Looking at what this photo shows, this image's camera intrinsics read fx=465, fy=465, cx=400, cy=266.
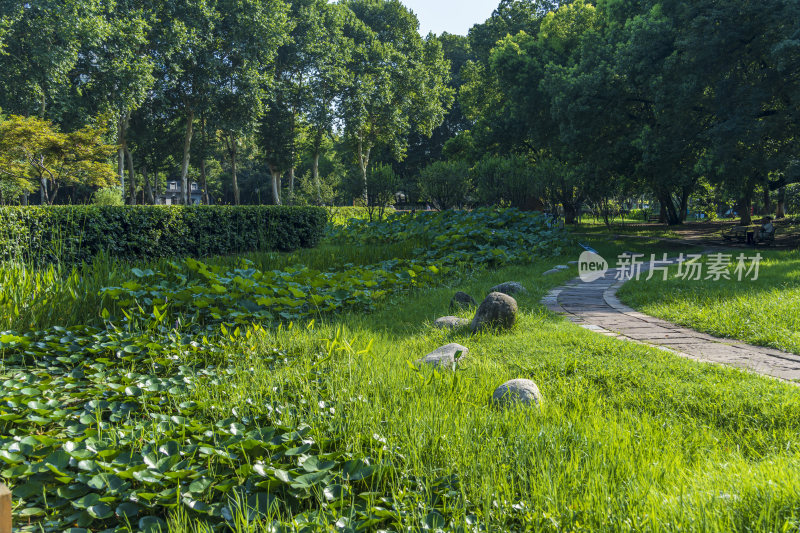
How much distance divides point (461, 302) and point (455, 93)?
37.8 m

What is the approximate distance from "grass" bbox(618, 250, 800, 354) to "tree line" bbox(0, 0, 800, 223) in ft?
19.2

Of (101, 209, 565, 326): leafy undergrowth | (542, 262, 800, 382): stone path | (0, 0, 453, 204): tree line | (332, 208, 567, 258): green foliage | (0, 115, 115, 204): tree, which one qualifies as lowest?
(542, 262, 800, 382): stone path

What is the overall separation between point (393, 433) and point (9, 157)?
24139 millimetres

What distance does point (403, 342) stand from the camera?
4.23 m

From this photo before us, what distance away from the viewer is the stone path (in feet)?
11.9

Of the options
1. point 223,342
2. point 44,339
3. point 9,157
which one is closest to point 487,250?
point 223,342

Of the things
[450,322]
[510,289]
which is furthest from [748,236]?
[450,322]

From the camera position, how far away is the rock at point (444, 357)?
11.3ft

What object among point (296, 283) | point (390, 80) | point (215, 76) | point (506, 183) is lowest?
point (296, 283)

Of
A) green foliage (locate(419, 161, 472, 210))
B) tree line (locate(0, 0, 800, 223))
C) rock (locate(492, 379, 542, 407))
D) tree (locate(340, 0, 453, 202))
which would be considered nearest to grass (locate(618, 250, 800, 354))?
rock (locate(492, 379, 542, 407))

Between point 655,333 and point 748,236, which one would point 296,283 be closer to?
point 655,333

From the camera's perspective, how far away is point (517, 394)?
2834mm

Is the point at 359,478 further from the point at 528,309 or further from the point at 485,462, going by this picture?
the point at 528,309

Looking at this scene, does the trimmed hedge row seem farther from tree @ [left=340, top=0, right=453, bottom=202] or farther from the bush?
tree @ [left=340, top=0, right=453, bottom=202]
